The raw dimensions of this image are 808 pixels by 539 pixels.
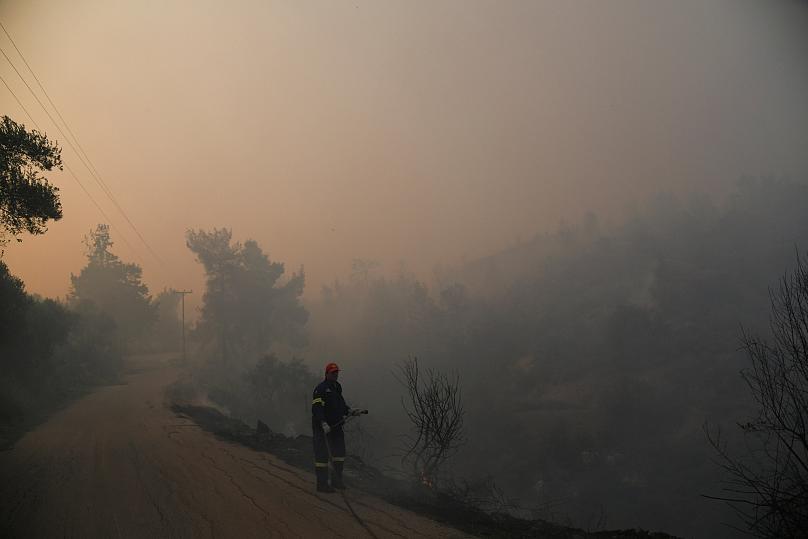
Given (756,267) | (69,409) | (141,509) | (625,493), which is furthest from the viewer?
(756,267)

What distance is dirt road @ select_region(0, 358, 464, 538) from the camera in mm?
7203

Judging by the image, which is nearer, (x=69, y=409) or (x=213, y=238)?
(x=69, y=409)

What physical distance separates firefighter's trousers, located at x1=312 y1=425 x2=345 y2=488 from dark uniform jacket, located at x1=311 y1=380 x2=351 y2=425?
0.59 feet

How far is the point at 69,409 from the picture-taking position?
23.2 meters

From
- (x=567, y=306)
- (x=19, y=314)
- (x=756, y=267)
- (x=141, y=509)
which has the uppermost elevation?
(x=756, y=267)

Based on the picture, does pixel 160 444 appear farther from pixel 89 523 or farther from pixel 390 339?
pixel 390 339

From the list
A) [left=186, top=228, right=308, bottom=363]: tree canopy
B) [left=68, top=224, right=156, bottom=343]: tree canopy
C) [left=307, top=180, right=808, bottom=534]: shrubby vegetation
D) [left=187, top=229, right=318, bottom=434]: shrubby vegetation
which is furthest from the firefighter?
[left=68, top=224, right=156, bottom=343]: tree canopy

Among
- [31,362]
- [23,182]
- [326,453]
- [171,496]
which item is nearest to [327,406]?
[326,453]

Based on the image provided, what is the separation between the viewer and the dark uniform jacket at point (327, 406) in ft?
30.3

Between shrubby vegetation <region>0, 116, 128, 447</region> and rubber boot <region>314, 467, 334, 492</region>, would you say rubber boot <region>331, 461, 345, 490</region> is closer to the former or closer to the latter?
rubber boot <region>314, 467, 334, 492</region>

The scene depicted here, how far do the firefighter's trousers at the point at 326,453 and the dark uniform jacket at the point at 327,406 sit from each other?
0.59 ft

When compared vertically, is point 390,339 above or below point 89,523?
above

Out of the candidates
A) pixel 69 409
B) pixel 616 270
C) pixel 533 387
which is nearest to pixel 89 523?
pixel 69 409

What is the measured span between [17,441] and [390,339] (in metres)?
52.4
